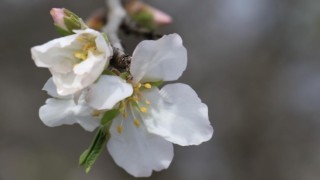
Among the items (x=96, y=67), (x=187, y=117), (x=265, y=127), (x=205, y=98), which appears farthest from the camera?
(x=205, y=98)

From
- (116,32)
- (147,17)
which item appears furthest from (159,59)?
(147,17)

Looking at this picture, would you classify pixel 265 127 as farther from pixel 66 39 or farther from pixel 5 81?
pixel 66 39

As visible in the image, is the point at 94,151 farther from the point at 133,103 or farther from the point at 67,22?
the point at 67,22

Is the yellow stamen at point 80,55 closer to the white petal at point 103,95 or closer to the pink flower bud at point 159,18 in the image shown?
the white petal at point 103,95

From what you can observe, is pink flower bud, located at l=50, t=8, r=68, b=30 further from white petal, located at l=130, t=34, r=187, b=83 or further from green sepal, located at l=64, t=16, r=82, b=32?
white petal, located at l=130, t=34, r=187, b=83

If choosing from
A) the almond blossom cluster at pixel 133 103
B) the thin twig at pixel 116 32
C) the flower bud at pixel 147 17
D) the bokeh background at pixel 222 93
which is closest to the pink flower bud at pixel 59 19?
the almond blossom cluster at pixel 133 103

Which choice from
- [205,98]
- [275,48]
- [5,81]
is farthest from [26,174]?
[275,48]

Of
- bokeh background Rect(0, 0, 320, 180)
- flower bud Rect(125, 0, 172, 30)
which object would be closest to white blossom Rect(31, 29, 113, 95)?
flower bud Rect(125, 0, 172, 30)
